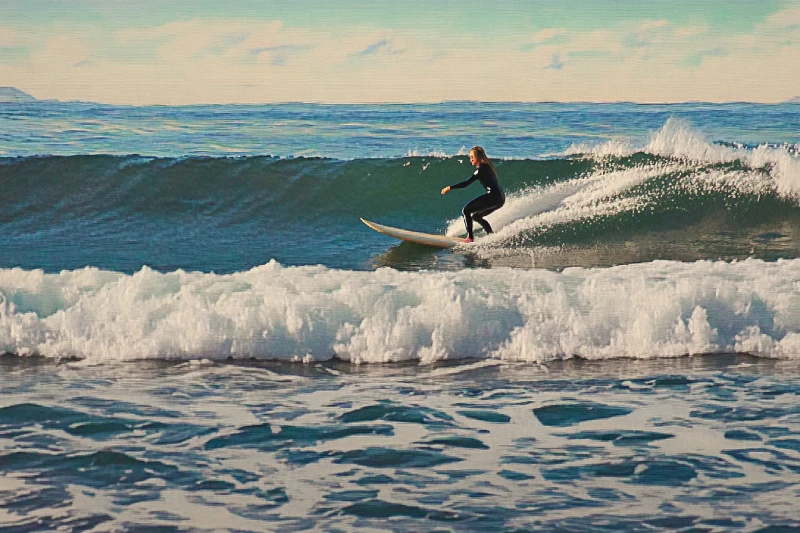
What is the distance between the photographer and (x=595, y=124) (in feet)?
102

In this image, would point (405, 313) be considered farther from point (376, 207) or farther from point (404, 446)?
point (376, 207)

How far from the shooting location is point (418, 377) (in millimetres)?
6270

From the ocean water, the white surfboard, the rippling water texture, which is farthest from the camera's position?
the white surfboard

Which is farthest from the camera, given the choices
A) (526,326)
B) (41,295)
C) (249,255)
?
(249,255)

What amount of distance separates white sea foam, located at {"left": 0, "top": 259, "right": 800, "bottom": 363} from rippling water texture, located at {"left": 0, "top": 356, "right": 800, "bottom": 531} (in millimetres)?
266

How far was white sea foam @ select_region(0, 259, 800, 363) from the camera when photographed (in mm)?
6816

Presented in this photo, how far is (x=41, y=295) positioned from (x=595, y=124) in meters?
25.4

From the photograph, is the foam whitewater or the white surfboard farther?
the white surfboard

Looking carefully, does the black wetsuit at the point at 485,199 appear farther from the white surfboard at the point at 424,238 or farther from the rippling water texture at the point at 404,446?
the rippling water texture at the point at 404,446

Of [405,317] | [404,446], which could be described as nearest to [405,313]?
[405,317]

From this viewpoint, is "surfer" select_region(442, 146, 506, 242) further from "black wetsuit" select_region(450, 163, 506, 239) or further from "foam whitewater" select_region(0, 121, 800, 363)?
"foam whitewater" select_region(0, 121, 800, 363)

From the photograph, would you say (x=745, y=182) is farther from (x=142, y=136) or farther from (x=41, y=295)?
(x=142, y=136)

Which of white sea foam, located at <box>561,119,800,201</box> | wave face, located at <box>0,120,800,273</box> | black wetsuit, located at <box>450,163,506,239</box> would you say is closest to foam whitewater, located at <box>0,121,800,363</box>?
wave face, located at <box>0,120,800,273</box>

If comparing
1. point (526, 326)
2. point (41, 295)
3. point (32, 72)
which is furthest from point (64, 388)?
point (32, 72)
